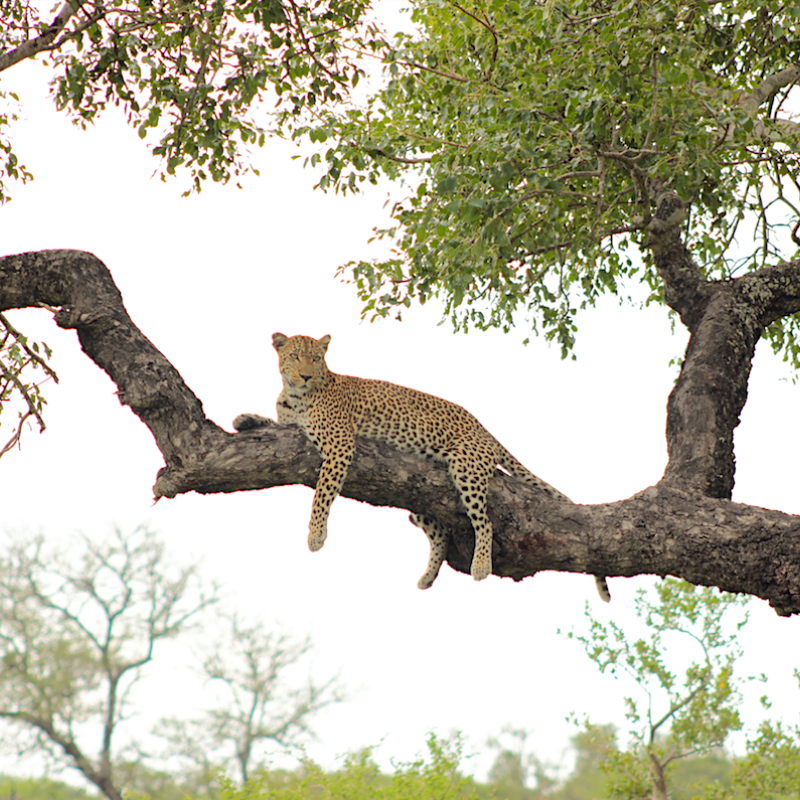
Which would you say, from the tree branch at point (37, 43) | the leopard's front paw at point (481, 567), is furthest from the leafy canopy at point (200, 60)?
the leopard's front paw at point (481, 567)

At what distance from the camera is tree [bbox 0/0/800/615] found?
19.9ft

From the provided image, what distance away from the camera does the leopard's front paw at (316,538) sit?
6230 mm

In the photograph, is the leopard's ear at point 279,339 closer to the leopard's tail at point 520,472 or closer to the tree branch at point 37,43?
the leopard's tail at point 520,472

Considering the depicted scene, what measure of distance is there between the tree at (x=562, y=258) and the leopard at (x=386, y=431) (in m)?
0.13

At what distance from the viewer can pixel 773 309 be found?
8.01 m

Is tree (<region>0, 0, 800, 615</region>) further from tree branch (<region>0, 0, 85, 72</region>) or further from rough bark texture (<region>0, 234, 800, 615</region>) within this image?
tree branch (<region>0, 0, 85, 72</region>)

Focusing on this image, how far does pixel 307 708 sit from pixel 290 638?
5.73 ft

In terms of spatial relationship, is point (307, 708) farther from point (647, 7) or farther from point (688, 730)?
point (647, 7)

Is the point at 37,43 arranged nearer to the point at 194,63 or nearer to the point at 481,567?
the point at 194,63

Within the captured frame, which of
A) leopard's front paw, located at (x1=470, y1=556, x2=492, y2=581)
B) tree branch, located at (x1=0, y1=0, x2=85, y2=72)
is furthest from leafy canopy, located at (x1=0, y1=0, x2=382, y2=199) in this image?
leopard's front paw, located at (x1=470, y1=556, x2=492, y2=581)

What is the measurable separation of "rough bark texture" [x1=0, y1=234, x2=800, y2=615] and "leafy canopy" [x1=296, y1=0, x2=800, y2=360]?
152cm

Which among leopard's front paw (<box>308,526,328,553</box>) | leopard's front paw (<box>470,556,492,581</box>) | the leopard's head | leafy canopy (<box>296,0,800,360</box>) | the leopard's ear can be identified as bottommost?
leopard's front paw (<box>470,556,492,581</box>)

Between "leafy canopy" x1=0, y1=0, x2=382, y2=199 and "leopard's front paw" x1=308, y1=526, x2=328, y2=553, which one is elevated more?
"leafy canopy" x1=0, y1=0, x2=382, y2=199

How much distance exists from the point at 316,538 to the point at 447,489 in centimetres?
94
